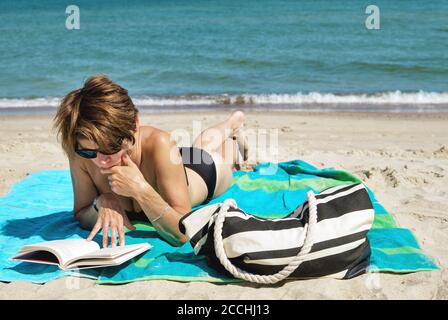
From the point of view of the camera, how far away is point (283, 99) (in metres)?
10.6

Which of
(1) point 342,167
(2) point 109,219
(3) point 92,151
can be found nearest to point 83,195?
(2) point 109,219

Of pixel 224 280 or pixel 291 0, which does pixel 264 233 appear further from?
pixel 291 0

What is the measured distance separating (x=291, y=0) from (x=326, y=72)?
15.9m

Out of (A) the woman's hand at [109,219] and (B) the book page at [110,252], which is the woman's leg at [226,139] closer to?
(A) the woman's hand at [109,219]

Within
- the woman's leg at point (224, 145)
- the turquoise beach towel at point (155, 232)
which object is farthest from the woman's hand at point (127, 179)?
the woman's leg at point (224, 145)

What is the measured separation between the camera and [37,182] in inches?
212

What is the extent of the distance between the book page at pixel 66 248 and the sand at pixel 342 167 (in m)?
0.15

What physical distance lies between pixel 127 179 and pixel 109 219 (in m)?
0.33

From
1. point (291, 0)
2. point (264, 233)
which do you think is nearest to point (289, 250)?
point (264, 233)

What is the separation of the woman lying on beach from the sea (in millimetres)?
5955

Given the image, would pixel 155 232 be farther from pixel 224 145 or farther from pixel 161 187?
pixel 224 145

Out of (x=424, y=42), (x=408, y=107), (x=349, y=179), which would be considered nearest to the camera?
(x=349, y=179)

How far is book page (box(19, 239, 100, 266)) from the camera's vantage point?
332 centimetres
